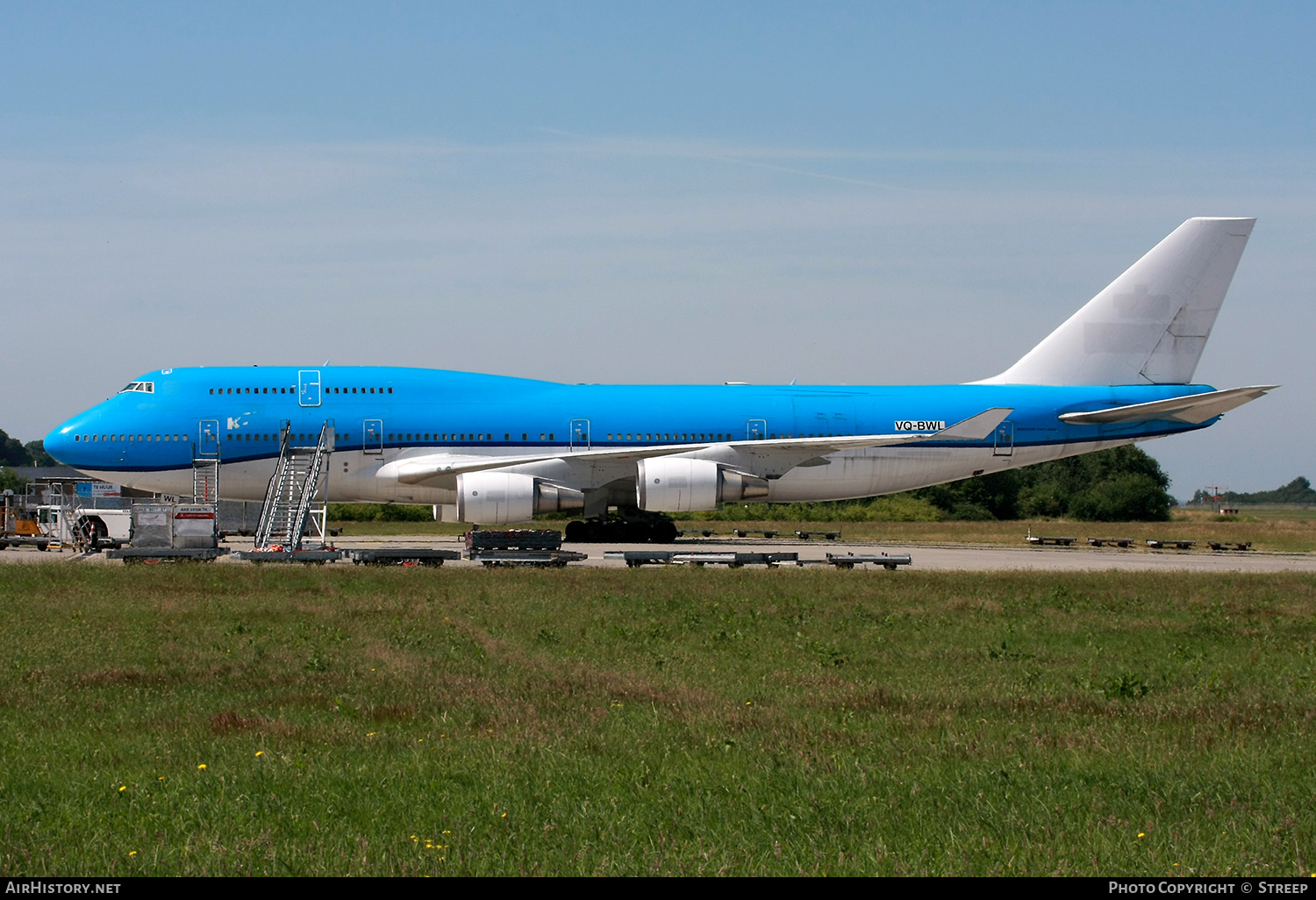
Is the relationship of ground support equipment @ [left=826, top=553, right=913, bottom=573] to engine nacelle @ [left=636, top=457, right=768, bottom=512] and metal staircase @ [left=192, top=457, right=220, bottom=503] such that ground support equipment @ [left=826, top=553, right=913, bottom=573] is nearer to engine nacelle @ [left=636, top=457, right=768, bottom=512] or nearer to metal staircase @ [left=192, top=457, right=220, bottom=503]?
engine nacelle @ [left=636, top=457, right=768, bottom=512]

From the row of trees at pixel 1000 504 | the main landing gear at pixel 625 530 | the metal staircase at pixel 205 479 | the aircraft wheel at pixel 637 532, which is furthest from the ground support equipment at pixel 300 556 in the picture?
the row of trees at pixel 1000 504

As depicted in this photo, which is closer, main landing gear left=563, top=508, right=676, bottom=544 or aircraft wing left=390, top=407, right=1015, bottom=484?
aircraft wing left=390, top=407, right=1015, bottom=484

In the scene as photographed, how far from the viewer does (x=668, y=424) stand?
1150 inches

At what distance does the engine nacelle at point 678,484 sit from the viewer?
89.2ft

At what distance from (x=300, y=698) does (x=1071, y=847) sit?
234 inches

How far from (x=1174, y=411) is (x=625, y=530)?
1397 cm

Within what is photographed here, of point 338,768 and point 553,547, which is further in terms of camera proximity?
point 553,547

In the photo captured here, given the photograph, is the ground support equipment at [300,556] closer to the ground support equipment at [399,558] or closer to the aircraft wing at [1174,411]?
the ground support equipment at [399,558]

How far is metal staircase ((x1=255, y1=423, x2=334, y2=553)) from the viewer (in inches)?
974

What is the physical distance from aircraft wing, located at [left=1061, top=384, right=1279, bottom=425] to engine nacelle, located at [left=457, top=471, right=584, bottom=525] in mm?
13627

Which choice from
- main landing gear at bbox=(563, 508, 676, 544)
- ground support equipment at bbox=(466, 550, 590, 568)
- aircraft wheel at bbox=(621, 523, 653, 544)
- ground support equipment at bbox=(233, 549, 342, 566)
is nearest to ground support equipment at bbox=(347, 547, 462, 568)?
ground support equipment at bbox=(233, 549, 342, 566)

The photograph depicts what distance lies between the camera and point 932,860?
5434 mm

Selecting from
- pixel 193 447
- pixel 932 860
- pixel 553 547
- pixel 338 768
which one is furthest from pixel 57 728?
pixel 193 447

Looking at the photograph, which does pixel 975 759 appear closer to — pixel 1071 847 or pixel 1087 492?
pixel 1071 847
